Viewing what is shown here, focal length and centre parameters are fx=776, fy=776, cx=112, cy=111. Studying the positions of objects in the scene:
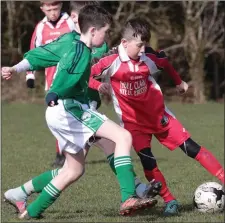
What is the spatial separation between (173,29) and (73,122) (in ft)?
59.6

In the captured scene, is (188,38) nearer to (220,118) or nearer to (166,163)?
(220,118)

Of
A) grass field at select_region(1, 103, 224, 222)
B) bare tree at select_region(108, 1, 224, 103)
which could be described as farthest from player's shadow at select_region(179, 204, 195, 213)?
bare tree at select_region(108, 1, 224, 103)

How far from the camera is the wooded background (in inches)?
906

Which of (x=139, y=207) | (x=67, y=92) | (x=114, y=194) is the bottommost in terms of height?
(x=114, y=194)

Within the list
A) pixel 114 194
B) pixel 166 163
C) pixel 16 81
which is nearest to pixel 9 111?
pixel 16 81

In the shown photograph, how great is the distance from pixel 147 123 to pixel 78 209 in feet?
3.28

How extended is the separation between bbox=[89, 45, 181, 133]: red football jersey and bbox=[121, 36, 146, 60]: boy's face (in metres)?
0.08

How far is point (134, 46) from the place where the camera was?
21.5ft

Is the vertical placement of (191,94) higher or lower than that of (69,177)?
lower

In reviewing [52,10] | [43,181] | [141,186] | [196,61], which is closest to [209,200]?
→ [141,186]

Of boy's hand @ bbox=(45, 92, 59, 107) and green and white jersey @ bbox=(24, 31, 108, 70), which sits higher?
green and white jersey @ bbox=(24, 31, 108, 70)

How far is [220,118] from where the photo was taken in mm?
18172

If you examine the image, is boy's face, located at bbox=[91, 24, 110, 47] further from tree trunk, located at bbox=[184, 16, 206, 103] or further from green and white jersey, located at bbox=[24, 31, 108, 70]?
tree trunk, located at bbox=[184, 16, 206, 103]

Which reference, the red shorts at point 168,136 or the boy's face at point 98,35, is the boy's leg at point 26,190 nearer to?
the red shorts at point 168,136
